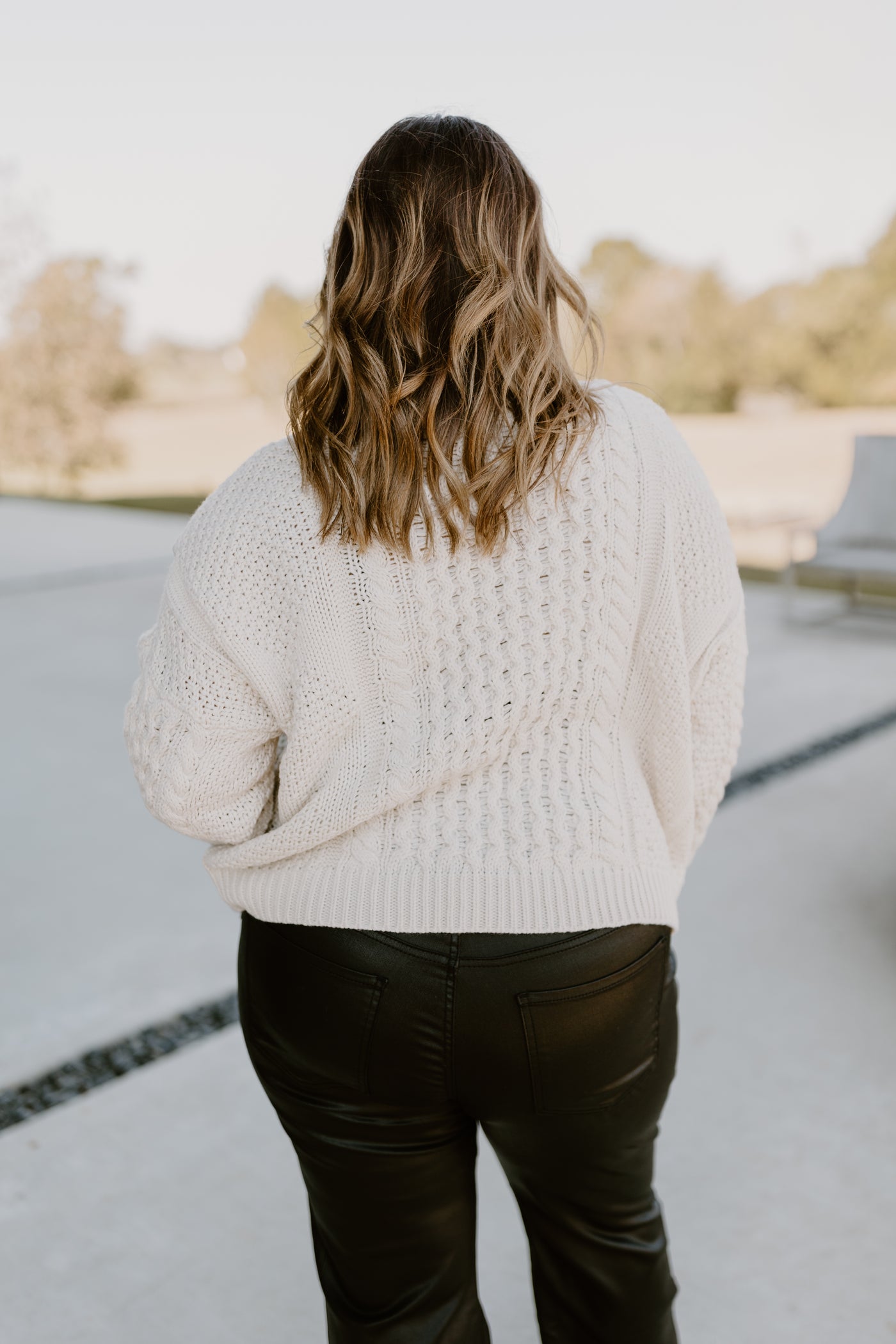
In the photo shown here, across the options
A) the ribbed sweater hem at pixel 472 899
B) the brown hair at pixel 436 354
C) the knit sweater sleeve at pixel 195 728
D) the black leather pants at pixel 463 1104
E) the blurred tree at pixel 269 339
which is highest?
the brown hair at pixel 436 354

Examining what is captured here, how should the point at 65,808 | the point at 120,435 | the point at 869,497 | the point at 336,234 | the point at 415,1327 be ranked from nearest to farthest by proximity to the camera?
the point at 336,234 < the point at 415,1327 < the point at 65,808 < the point at 869,497 < the point at 120,435

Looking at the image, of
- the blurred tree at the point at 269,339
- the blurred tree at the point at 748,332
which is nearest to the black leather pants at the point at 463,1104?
the blurred tree at the point at 748,332

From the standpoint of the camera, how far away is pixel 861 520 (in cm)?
565

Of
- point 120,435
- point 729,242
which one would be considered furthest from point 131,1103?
point 729,242

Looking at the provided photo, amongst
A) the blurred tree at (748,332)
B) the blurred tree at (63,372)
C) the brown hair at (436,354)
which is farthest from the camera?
the blurred tree at (748,332)

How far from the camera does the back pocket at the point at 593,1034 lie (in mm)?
876

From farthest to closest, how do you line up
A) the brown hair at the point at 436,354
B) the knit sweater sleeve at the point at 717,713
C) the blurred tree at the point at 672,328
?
the blurred tree at the point at 672,328 → the knit sweater sleeve at the point at 717,713 → the brown hair at the point at 436,354

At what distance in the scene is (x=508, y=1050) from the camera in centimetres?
88

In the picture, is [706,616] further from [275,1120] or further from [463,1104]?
[275,1120]

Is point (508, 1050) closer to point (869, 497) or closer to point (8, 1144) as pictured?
point (8, 1144)

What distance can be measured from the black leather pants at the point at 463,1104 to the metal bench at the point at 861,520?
188 inches

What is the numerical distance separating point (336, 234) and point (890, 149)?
26478 mm

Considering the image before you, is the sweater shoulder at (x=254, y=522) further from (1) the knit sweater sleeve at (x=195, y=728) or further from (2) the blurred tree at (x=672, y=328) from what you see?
(2) the blurred tree at (x=672, y=328)

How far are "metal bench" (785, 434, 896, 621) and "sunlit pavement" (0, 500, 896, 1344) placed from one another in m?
2.04
